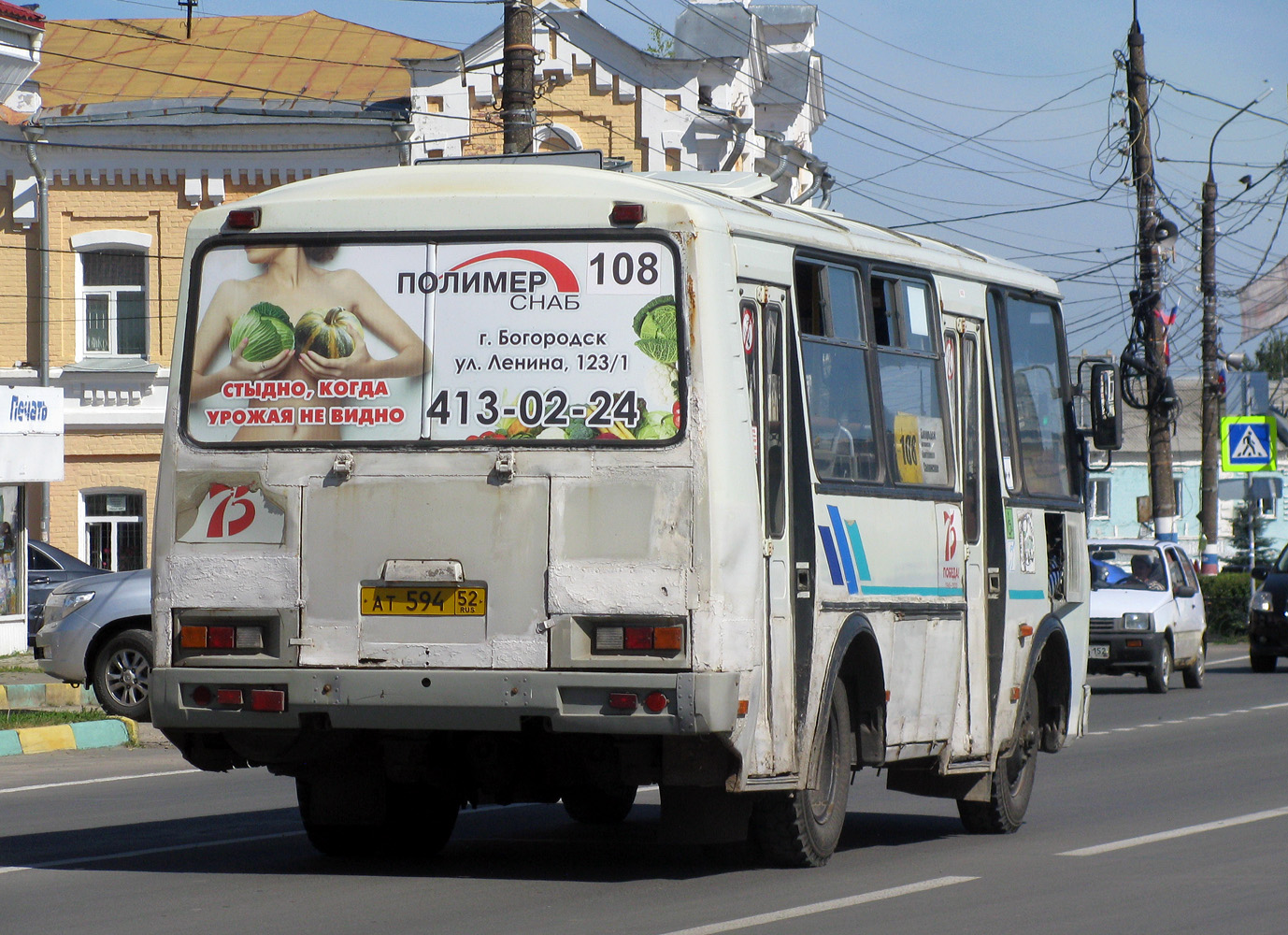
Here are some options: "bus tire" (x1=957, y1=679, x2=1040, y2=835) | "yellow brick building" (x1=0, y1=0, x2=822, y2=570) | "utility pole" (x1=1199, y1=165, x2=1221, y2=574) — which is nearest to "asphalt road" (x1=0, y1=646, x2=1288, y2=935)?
"bus tire" (x1=957, y1=679, x2=1040, y2=835)

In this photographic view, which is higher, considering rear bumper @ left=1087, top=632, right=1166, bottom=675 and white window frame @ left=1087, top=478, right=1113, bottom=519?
white window frame @ left=1087, top=478, right=1113, bottom=519

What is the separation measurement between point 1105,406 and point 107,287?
2355 cm

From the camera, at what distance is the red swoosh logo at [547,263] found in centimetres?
823

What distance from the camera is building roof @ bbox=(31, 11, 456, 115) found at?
34.2 meters

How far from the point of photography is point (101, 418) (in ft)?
104

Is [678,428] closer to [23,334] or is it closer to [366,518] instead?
[366,518]

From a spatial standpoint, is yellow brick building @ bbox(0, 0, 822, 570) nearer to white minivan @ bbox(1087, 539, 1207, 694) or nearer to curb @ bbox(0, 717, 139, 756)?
white minivan @ bbox(1087, 539, 1207, 694)

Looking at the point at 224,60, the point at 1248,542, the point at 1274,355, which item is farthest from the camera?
the point at 1274,355

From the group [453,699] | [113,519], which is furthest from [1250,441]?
[453,699]

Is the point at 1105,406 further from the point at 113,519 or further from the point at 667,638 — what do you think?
the point at 113,519

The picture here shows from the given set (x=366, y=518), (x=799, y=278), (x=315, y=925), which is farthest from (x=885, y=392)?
(x=315, y=925)

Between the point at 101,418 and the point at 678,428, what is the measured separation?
25066 mm

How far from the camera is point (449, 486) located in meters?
8.20

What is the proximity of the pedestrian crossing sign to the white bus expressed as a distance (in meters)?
26.3
